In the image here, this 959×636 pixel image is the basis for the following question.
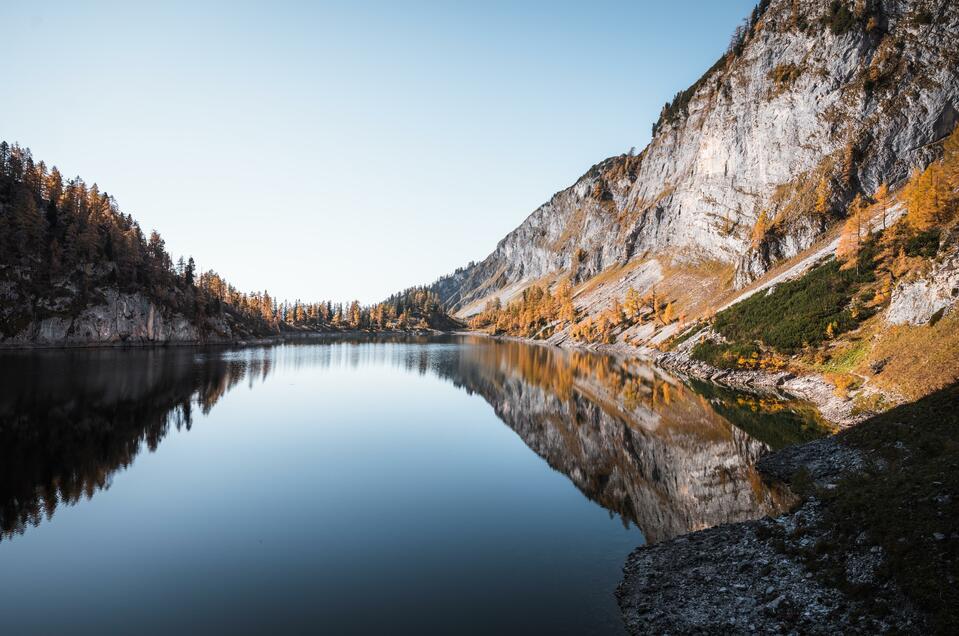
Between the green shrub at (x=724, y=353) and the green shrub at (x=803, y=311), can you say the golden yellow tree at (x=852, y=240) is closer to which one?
the green shrub at (x=803, y=311)

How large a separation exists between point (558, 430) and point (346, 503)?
77.1 feet

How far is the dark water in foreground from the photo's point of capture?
15172mm

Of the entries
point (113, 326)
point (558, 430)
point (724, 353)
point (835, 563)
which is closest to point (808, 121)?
point (724, 353)

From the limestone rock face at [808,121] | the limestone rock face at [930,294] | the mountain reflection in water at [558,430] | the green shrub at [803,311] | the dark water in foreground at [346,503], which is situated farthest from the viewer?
the limestone rock face at [808,121]

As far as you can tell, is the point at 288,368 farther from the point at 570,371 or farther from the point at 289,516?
the point at 289,516

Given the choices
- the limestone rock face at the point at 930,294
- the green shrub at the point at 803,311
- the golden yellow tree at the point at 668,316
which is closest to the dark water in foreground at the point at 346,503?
the limestone rock face at the point at 930,294

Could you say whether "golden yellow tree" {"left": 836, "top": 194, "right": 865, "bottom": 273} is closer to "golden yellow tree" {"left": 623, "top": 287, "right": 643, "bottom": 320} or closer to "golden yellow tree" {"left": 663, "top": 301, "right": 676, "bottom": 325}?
"golden yellow tree" {"left": 663, "top": 301, "right": 676, "bottom": 325}

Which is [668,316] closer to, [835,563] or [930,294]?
[930,294]

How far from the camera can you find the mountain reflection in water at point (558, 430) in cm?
2408

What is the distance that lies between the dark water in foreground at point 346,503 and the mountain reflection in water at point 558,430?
0.23 metres

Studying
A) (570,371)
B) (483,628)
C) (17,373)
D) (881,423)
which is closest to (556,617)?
(483,628)

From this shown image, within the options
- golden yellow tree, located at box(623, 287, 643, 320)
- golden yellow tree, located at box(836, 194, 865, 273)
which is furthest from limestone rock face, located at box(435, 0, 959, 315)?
golden yellow tree, located at box(836, 194, 865, 273)

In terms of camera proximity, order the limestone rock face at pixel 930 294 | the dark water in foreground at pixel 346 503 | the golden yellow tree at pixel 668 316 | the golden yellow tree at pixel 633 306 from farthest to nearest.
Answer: the golden yellow tree at pixel 633 306 → the golden yellow tree at pixel 668 316 → the limestone rock face at pixel 930 294 → the dark water in foreground at pixel 346 503

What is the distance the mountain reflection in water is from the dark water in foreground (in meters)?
0.23
